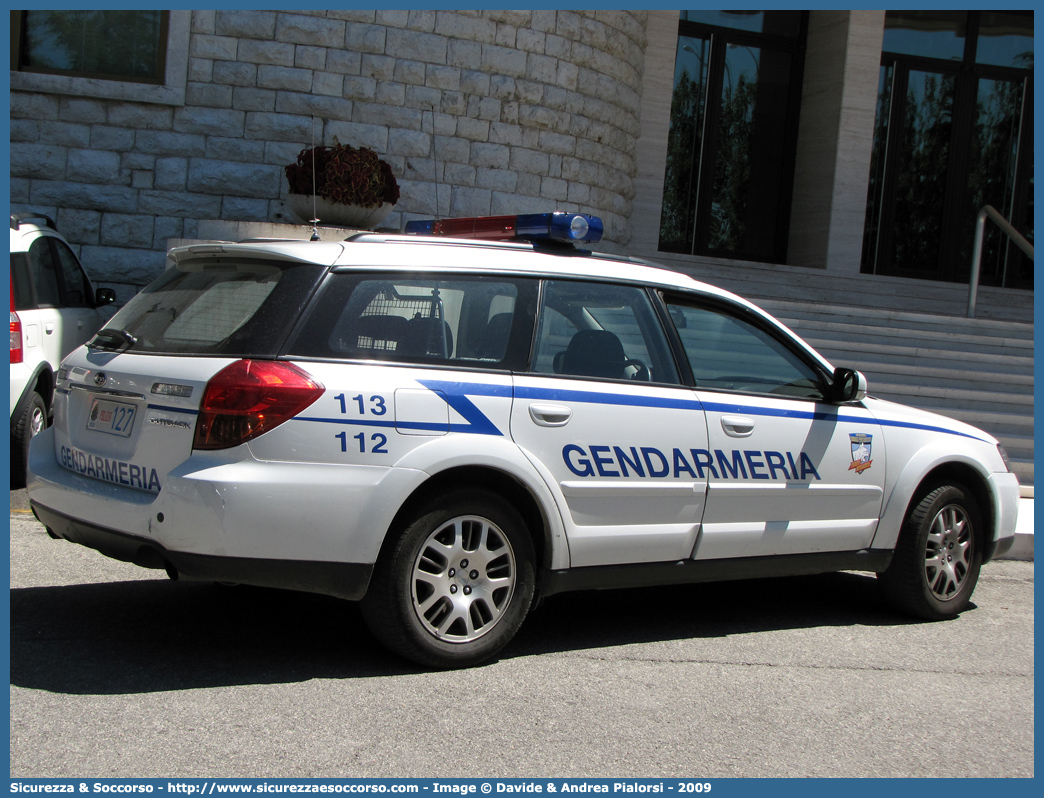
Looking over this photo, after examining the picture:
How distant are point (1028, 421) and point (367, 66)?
816cm

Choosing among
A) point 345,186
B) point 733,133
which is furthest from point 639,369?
point 733,133

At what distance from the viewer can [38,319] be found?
24.5ft

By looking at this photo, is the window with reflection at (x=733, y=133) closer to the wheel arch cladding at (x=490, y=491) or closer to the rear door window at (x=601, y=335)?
the rear door window at (x=601, y=335)

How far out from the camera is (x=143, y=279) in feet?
39.5

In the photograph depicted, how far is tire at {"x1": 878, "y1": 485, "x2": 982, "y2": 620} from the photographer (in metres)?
5.35

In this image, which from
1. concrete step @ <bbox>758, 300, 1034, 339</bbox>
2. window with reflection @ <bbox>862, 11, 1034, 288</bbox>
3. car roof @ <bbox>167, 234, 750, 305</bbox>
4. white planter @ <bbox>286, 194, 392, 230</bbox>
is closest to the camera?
car roof @ <bbox>167, 234, 750, 305</bbox>

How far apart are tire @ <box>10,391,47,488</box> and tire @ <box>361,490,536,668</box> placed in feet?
13.4

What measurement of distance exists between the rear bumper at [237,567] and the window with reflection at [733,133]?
13.2m

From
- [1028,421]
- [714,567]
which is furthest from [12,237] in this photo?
[1028,421]

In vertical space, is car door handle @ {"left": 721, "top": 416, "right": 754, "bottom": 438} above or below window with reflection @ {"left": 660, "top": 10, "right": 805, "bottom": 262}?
below

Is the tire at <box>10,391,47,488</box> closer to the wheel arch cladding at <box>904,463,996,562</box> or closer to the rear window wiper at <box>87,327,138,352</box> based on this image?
the rear window wiper at <box>87,327,138,352</box>

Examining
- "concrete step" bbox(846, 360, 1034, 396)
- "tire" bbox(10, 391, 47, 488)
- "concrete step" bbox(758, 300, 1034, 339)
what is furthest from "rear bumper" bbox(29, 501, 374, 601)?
"concrete step" bbox(758, 300, 1034, 339)

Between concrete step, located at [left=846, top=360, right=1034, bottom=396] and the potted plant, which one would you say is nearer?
the potted plant

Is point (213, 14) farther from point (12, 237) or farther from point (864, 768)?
point (864, 768)
